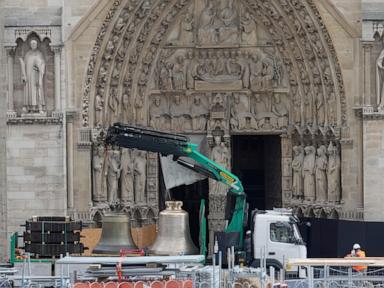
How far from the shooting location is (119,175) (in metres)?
37.4

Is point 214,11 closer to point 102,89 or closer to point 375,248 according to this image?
point 102,89

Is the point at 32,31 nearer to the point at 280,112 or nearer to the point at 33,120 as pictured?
the point at 33,120

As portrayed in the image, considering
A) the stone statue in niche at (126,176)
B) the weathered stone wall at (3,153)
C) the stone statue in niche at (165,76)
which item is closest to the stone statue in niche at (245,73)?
the stone statue in niche at (165,76)

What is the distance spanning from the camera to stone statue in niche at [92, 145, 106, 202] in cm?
3700

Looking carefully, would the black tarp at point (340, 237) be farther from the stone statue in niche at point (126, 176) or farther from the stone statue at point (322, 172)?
the stone statue in niche at point (126, 176)

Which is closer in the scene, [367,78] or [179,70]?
[367,78]

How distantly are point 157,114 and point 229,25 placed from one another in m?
2.17

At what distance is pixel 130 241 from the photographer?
3444 cm

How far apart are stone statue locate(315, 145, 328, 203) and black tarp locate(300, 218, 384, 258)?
48 cm

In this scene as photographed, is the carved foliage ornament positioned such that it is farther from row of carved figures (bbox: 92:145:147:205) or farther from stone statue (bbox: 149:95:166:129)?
row of carved figures (bbox: 92:145:147:205)

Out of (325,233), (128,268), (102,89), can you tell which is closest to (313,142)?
(325,233)

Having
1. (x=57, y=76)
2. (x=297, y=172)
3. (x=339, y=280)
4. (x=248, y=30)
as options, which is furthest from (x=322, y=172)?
(x=339, y=280)

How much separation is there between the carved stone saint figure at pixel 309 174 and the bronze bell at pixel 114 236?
4243mm

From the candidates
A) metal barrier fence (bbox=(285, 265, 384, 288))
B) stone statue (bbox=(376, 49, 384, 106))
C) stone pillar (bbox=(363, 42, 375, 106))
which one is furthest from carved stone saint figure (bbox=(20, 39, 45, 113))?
Answer: metal barrier fence (bbox=(285, 265, 384, 288))
